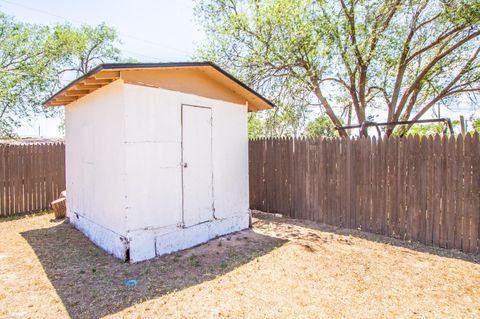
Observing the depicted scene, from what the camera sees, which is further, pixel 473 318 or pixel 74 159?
pixel 74 159

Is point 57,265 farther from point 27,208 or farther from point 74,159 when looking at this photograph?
point 27,208

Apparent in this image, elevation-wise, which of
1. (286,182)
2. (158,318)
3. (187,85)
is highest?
(187,85)

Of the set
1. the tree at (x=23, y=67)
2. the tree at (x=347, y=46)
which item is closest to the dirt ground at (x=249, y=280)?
the tree at (x=347, y=46)

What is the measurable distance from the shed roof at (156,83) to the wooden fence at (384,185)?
170 cm

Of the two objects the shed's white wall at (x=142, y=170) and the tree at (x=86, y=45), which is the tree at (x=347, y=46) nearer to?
the shed's white wall at (x=142, y=170)

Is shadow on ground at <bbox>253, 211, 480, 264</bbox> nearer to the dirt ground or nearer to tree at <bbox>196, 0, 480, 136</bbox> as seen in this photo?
the dirt ground

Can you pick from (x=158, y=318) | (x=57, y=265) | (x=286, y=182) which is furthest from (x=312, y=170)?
(x=57, y=265)

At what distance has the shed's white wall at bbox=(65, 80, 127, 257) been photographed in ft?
15.5

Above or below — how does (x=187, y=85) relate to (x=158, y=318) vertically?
above

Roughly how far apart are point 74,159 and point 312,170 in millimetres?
5506

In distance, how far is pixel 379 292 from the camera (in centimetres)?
359

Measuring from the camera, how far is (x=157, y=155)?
4.89m

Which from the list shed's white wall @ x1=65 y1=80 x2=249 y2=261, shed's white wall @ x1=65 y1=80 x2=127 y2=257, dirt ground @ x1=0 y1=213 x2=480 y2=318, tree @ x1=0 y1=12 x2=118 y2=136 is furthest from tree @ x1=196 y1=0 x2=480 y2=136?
tree @ x1=0 y1=12 x2=118 y2=136

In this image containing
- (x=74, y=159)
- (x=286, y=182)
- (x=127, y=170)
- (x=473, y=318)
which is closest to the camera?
(x=473, y=318)
